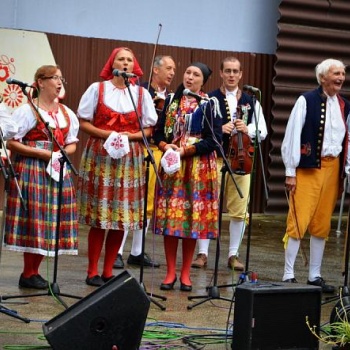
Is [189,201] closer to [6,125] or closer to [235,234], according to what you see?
[6,125]

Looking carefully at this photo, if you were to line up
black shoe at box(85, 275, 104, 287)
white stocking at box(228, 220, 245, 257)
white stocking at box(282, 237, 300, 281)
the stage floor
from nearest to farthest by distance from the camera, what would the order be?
1. the stage floor
2. black shoe at box(85, 275, 104, 287)
3. white stocking at box(282, 237, 300, 281)
4. white stocking at box(228, 220, 245, 257)

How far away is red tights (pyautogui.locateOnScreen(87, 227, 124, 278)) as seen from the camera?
802cm

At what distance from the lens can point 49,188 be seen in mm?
7719

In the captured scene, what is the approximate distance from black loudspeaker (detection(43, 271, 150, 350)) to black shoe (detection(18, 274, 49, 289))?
6.97ft

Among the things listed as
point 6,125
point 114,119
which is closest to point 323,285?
point 114,119

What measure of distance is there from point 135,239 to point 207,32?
15.2 feet

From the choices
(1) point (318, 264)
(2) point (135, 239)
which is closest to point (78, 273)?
(2) point (135, 239)

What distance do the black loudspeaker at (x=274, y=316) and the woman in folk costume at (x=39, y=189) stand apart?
2.04 m

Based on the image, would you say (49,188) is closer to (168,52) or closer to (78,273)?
(78,273)

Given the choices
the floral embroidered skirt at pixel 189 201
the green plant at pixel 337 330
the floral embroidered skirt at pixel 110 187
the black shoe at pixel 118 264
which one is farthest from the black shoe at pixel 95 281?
the green plant at pixel 337 330

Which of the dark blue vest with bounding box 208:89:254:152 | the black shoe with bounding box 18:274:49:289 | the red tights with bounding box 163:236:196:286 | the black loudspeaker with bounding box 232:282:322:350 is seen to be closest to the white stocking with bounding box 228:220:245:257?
the dark blue vest with bounding box 208:89:254:152

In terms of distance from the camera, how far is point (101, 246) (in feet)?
26.4

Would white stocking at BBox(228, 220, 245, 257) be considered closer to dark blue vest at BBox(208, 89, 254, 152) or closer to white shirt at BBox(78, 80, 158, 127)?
dark blue vest at BBox(208, 89, 254, 152)

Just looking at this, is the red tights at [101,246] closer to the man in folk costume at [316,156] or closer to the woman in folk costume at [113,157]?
the woman in folk costume at [113,157]
